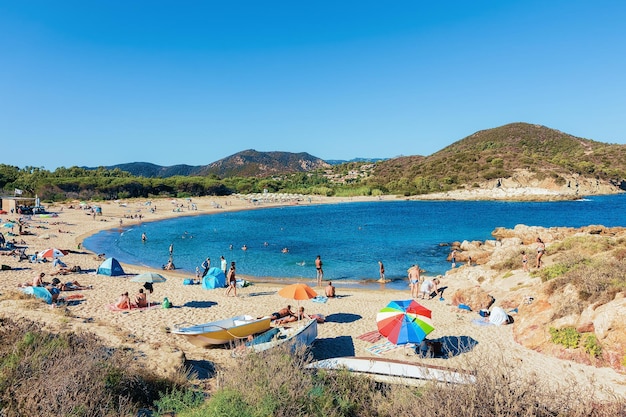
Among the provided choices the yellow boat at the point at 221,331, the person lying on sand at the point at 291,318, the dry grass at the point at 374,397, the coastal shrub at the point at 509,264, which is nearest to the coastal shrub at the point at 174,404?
the dry grass at the point at 374,397

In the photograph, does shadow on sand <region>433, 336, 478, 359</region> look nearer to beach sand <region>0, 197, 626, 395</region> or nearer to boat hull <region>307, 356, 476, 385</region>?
beach sand <region>0, 197, 626, 395</region>

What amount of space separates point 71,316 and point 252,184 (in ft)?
296

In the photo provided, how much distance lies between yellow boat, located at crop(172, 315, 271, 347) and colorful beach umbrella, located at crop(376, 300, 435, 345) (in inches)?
136

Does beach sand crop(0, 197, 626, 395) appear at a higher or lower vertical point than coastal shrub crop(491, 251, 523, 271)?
lower

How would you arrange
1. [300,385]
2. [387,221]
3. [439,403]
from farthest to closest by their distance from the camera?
[387,221] → [300,385] → [439,403]

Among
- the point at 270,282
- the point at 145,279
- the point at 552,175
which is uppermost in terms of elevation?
the point at 552,175

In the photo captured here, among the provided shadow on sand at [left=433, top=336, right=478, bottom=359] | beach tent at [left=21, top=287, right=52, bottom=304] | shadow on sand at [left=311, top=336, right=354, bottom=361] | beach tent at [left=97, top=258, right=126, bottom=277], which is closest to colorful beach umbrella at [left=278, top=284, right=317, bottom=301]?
shadow on sand at [left=311, top=336, right=354, bottom=361]

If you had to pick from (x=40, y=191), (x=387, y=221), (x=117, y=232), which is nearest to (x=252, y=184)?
(x=40, y=191)

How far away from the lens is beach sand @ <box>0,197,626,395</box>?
9969mm

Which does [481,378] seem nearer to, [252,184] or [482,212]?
[482,212]

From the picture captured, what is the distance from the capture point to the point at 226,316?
15070 mm

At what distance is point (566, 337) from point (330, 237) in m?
31.5

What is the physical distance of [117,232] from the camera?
141 ft

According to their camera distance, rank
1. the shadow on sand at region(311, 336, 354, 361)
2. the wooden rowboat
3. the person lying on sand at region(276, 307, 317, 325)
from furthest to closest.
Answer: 1. the person lying on sand at region(276, 307, 317, 325)
2. the shadow on sand at region(311, 336, 354, 361)
3. the wooden rowboat
